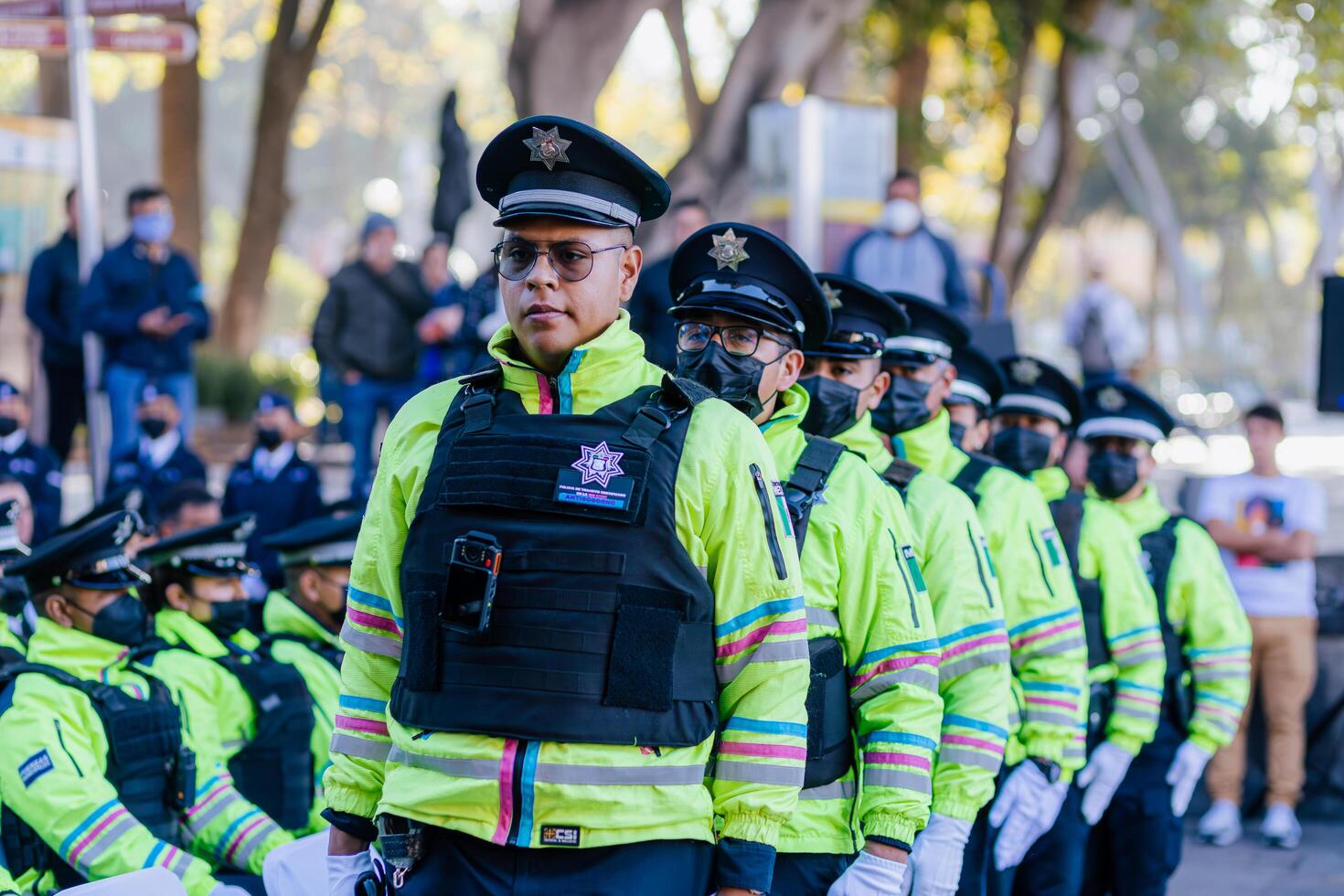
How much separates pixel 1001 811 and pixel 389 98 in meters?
79.4

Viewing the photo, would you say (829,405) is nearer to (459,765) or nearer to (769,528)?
(769,528)

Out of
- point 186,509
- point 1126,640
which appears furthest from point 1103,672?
point 186,509

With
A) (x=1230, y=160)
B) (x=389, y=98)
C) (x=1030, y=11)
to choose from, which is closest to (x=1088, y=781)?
(x=1030, y=11)

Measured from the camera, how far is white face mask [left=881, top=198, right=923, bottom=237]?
11.3 meters

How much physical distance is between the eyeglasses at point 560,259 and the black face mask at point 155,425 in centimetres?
719

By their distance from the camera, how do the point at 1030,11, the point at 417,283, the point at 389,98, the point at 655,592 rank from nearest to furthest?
the point at 655,592, the point at 417,283, the point at 1030,11, the point at 389,98

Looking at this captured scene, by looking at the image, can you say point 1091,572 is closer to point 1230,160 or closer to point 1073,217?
point 1230,160

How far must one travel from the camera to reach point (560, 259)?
336cm

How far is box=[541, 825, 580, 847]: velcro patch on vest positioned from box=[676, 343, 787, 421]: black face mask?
4.58ft

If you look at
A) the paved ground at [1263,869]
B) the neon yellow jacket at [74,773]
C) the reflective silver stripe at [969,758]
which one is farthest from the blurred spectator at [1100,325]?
the neon yellow jacket at [74,773]

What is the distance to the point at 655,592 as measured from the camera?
3.17 m

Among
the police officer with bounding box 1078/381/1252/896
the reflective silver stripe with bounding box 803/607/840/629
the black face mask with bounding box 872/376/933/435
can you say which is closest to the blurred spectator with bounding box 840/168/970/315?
the police officer with bounding box 1078/381/1252/896

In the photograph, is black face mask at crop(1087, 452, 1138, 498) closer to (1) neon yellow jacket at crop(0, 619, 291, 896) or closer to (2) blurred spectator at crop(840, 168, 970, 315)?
(1) neon yellow jacket at crop(0, 619, 291, 896)

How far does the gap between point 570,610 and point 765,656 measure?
39 cm
